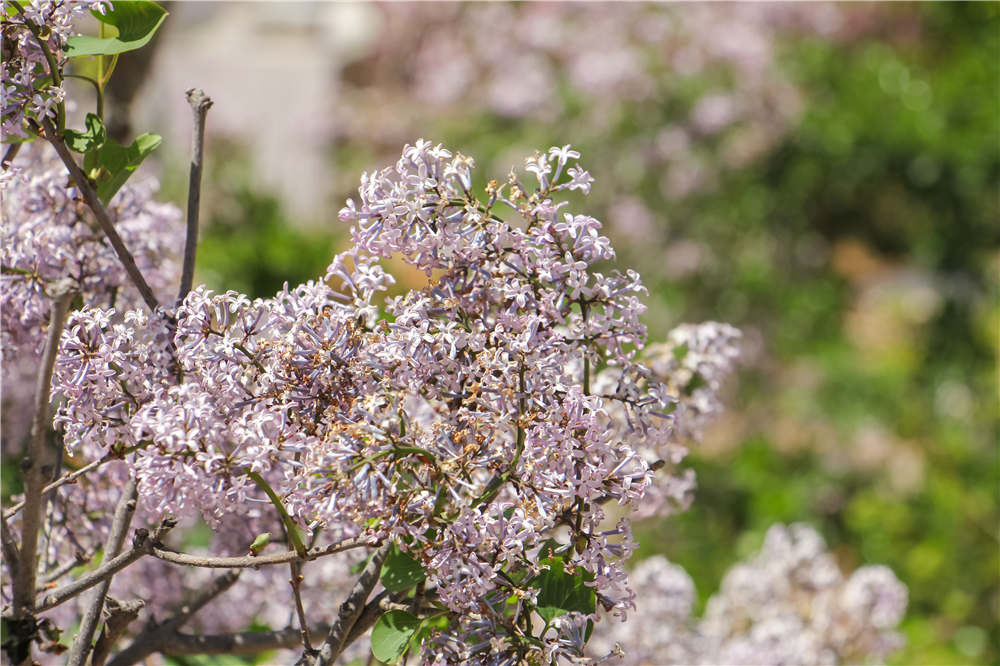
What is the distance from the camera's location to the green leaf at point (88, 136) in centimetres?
77

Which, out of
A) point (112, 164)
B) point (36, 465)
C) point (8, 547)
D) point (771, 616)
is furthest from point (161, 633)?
point (771, 616)

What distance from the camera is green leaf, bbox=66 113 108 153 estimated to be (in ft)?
2.52

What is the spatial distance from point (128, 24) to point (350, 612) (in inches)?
17.7

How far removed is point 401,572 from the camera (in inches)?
25.9

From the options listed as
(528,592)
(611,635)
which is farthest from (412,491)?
(611,635)

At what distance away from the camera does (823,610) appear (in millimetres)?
1619

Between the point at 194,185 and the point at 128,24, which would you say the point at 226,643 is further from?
the point at 128,24

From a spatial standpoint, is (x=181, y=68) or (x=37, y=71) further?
(x=181, y=68)

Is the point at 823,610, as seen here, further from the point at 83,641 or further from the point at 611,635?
the point at 83,641

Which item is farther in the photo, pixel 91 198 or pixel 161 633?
pixel 161 633

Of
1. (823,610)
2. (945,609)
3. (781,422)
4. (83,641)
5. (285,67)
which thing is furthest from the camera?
(285,67)

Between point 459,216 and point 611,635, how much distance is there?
2.38 feet

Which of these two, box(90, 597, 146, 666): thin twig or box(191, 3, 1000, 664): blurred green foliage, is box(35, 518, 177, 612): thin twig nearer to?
box(90, 597, 146, 666): thin twig

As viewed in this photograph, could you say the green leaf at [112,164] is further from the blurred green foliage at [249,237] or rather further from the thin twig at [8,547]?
the blurred green foliage at [249,237]
